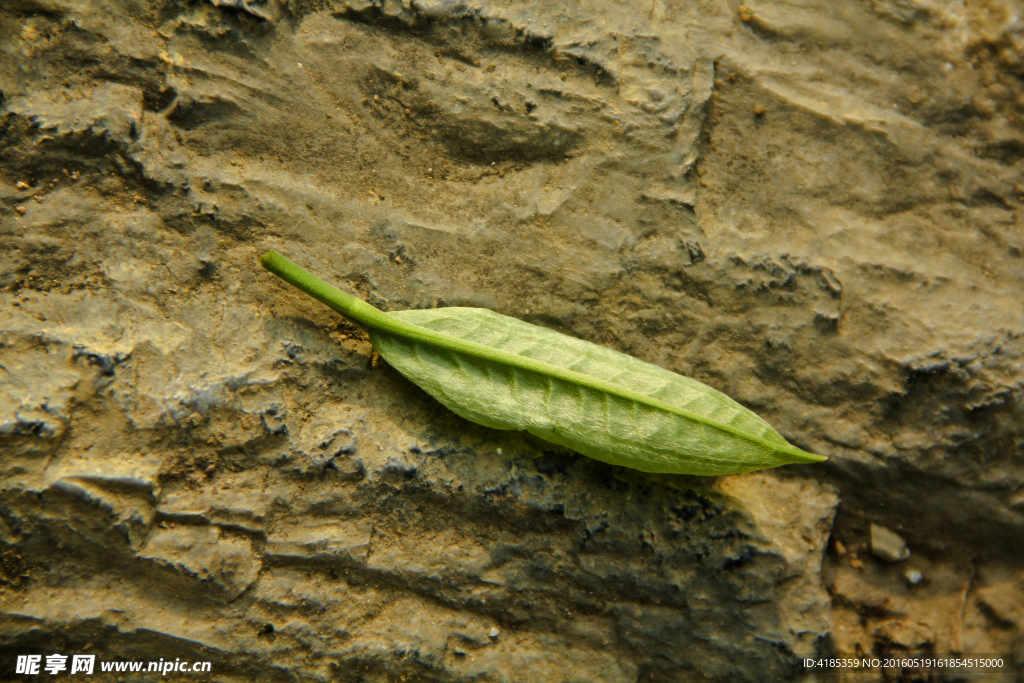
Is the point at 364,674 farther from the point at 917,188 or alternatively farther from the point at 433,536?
the point at 917,188

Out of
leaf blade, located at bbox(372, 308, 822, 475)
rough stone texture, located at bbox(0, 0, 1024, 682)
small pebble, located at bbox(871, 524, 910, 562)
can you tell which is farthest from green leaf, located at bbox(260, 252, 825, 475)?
small pebble, located at bbox(871, 524, 910, 562)

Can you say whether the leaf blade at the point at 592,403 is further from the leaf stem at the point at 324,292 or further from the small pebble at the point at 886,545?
the small pebble at the point at 886,545

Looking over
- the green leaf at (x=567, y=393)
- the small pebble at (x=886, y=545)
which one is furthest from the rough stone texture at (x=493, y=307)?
the green leaf at (x=567, y=393)

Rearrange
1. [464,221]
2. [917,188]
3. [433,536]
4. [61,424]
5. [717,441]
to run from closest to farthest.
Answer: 1. [61,424]
2. [717,441]
3. [433,536]
4. [464,221]
5. [917,188]

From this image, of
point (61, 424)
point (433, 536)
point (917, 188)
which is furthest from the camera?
point (917, 188)

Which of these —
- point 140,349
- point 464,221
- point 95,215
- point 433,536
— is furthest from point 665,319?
point 95,215

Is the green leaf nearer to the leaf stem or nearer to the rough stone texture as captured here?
the leaf stem
